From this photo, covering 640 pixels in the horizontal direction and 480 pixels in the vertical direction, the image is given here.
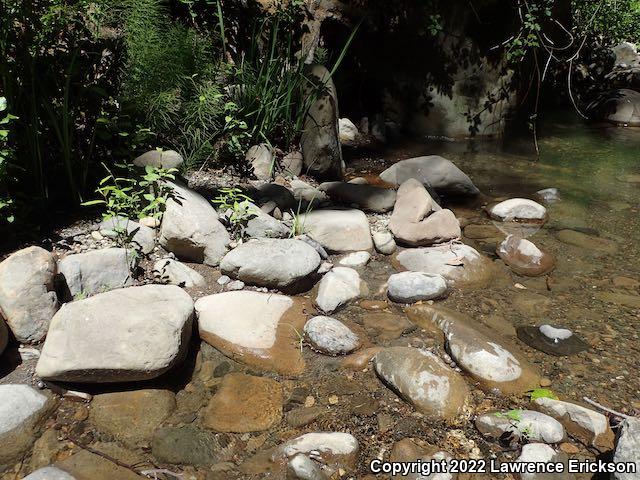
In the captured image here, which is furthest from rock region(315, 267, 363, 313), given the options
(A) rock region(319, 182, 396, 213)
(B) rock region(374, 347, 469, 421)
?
(A) rock region(319, 182, 396, 213)

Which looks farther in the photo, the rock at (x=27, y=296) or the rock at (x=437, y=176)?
the rock at (x=437, y=176)

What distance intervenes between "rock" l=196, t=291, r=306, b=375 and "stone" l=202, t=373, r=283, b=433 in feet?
0.39

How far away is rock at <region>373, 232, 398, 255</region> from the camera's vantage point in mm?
3527

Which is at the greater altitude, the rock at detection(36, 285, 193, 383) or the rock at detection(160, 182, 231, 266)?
the rock at detection(160, 182, 231, 266)

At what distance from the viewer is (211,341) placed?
8.74 feet

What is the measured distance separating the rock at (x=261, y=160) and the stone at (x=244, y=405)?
204 cm

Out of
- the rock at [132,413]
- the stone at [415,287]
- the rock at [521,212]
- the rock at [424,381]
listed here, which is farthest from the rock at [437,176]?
the rock at [132,413]

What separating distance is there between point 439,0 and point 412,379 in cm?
447

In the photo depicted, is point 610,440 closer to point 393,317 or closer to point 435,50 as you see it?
point 393,317

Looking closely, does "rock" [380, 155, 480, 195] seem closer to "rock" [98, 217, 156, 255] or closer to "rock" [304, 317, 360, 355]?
"rock" [304, 317, 360, 355]

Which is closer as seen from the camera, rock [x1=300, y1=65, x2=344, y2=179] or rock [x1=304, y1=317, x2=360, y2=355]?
rock [x1=304, y1=317, x2=360, y2=355]

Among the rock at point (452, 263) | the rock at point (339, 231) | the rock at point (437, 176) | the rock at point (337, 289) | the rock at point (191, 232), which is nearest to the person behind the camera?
the rock at point (337, 289)

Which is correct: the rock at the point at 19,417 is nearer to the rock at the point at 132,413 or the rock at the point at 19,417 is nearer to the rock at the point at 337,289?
the rock at the point at 132,413

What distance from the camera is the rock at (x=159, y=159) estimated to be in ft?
11.3
